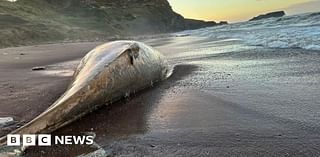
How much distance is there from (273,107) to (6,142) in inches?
105

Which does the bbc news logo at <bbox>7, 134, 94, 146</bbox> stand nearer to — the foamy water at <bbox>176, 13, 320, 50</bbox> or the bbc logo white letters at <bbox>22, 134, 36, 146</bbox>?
the bbc logo white letters at <bbox>22, 134, 36, 146</bbox>

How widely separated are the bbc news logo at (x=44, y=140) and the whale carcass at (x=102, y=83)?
0.04 m

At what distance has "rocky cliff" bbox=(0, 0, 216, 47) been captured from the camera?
162ft

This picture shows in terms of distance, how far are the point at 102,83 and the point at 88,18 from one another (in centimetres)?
9507

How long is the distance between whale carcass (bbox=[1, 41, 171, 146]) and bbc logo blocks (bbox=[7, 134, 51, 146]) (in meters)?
0.04

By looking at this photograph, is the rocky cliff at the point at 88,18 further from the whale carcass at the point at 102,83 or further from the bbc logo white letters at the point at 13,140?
the bbc logo white letters at the point at 13,140

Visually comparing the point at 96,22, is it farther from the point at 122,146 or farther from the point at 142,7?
the point at 122,146

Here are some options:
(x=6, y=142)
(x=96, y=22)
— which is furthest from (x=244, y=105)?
(x=96, y=22)

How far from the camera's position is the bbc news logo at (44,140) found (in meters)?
2.60

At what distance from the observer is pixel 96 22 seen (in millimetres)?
89812

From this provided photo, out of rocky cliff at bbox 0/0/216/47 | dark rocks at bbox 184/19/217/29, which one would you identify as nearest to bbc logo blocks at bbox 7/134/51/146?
rocky cliff at bbox 0/0/216/47

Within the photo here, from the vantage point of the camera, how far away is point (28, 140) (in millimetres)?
2680

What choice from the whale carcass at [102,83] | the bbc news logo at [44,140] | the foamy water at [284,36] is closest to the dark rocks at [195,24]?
the foamy water at [284,36]

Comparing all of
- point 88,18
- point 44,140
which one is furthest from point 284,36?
point 88,18
